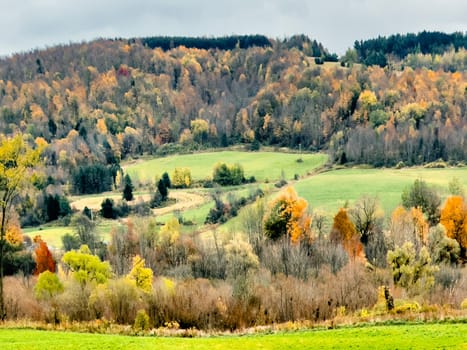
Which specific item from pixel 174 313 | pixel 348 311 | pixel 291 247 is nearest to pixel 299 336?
pixel 174 313

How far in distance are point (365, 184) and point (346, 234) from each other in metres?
29.9

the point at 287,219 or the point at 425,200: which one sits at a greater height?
the point at 425,200

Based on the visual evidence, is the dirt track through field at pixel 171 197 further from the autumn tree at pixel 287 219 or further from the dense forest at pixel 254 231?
the autumn tree at pixel 287 219

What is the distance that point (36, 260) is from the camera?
6875cm

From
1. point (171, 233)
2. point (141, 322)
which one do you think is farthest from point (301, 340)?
point (171, 233)

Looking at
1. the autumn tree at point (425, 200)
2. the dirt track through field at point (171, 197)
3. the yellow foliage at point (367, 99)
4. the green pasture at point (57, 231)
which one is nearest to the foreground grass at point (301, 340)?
the autumn tree at point (425, 200)

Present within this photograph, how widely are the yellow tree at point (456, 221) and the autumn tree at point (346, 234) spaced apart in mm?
10440

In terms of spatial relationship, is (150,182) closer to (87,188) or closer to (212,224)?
(87,188)

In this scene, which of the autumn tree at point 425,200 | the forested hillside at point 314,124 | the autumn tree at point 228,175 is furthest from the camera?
the forested hillside at point 314,124

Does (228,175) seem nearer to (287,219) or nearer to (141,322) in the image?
(287,219)

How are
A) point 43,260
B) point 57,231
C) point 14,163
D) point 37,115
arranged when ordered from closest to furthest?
point 14,163 → point 43,260 → point 57,231 → point 37,115

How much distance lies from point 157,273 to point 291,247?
15.3 m

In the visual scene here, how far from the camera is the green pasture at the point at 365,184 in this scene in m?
85.3

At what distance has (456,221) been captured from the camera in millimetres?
68062
